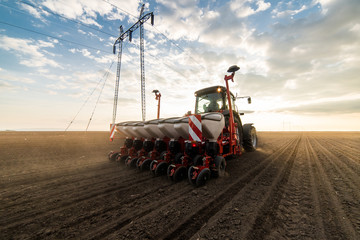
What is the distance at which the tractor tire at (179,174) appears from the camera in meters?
3.98

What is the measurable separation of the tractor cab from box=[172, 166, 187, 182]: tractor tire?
3111mm

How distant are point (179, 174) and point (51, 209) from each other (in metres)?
2.75

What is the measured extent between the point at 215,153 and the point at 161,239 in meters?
2.72

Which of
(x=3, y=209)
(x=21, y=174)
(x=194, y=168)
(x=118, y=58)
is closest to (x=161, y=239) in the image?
(x=194, y=168)

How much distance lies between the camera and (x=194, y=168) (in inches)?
149

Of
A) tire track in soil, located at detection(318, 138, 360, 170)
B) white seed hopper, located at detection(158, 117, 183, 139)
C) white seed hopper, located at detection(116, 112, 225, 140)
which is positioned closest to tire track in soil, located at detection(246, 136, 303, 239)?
white seed hopper, located at detection(116, 112, 225, 140)

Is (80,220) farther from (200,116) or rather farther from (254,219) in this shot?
(200,116)

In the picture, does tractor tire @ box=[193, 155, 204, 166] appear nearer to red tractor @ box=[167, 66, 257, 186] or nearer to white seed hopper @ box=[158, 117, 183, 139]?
red tractor @ box=[167, 66, 257, 186]

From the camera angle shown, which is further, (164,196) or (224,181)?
(224,181)

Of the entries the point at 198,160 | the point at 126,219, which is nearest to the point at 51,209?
the point at 126,219

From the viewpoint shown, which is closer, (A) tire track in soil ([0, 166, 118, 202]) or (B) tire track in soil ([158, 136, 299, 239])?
(B) tire track in soil ([158, 136, 299, 239])

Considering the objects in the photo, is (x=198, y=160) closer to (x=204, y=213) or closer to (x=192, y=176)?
(x=192, y=176)

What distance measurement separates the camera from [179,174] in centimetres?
409

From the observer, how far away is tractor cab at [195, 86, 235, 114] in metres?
6.39
